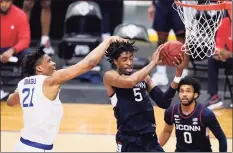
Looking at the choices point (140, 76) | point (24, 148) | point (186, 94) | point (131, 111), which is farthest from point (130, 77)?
point (24, 148)

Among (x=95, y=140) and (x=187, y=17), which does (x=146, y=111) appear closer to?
(x=187, y=17)

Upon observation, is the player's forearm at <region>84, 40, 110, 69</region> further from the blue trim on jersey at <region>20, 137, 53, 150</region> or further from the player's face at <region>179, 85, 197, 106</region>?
the player's face at <region>179, 85, 197, 106</region>

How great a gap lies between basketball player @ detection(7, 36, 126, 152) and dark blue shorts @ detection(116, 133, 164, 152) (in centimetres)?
72

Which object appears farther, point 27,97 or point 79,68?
point 27,97

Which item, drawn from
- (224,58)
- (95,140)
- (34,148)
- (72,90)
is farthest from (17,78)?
(34,148)

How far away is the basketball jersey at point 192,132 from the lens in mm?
5828

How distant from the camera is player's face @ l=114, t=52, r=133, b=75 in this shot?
5250mm

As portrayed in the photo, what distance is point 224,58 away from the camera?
8.34 metres

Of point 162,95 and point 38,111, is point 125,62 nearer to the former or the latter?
point 162,95

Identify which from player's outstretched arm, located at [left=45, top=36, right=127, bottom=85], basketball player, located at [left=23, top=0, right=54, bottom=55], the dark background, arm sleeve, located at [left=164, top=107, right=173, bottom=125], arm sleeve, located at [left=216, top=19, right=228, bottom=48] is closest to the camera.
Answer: player's outstretched arm, located at [left=45, top=36, right=127, bottom=85]

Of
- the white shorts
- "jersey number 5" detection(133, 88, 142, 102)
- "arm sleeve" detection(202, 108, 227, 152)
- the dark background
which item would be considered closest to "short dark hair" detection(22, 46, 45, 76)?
the white shorts

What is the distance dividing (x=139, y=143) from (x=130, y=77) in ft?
1.99

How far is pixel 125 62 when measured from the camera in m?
5.27

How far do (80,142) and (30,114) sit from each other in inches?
97.5
